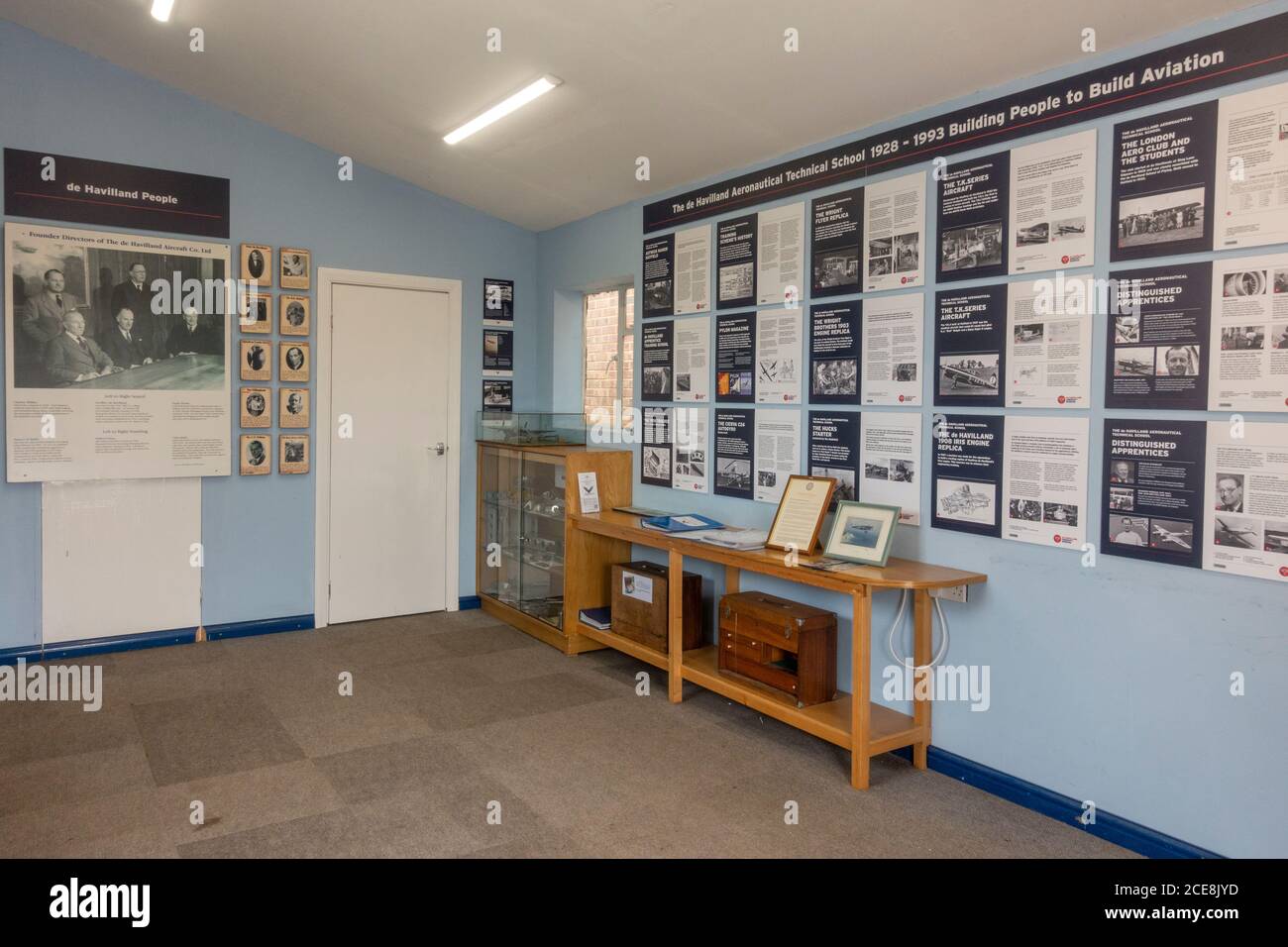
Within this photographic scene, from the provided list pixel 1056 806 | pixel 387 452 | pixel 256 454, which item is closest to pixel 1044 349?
pixel 1056 806

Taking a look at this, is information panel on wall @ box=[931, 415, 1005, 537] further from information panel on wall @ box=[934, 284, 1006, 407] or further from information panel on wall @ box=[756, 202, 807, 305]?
information panel on wall @ box=[756, 202, 807, 305]

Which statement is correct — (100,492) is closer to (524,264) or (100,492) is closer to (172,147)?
(172,147)

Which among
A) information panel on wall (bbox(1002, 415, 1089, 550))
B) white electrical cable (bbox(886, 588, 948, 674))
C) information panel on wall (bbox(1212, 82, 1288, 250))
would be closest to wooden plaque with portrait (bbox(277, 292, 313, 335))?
white electrical cable (bbox(886, 588, 948, 674))

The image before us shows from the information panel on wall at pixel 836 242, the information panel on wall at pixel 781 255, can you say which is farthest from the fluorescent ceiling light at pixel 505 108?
the information panel on wall at pixel 836 242

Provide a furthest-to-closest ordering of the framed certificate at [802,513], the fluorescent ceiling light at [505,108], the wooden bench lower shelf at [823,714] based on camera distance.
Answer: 1. the fluorescent ceiling light at [505,108]
2. the framed certificate at [802,513]
3. the wooden bench lower shelf at [823,714]

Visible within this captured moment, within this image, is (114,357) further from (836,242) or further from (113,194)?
(836,242)

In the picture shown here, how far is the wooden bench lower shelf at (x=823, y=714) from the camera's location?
3.32 meters

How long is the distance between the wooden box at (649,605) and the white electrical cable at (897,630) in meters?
1.06

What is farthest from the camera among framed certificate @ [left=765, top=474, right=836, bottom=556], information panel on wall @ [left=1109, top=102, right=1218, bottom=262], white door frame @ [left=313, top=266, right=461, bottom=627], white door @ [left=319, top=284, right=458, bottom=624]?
white door @ [left=319, top=284, right=458, bottom=624]

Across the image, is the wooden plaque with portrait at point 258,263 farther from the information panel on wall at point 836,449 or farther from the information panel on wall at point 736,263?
the information panel on wall at point 836,449

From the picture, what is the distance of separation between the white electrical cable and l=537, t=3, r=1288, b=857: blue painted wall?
44 millimetres

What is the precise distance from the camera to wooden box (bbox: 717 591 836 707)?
11.6 ft

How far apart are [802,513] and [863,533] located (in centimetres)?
36

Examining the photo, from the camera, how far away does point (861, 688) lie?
10.5 ft
